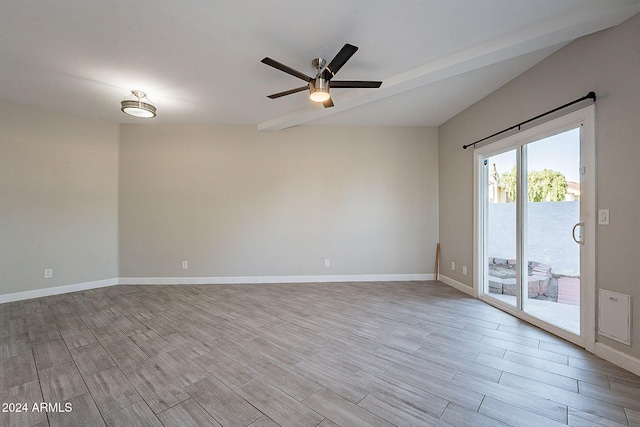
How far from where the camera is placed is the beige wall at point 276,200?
443 cm

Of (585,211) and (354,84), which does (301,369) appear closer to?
(354,84)

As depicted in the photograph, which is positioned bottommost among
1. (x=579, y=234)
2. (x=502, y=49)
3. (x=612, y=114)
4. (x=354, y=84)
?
(x=579, y=234)

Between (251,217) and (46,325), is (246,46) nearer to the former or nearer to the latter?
(251,217)

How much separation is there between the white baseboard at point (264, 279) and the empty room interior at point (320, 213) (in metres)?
0.04

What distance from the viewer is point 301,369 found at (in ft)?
6.26

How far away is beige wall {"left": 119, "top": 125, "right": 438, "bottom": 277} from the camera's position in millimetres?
4426

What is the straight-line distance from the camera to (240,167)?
14.8ft

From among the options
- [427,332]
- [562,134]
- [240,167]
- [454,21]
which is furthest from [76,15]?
[562,134]

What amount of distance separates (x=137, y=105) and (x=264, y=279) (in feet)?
10.7

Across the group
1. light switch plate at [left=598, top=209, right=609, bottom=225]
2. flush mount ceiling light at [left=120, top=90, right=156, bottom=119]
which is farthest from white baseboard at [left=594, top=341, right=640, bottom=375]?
flush mount ceiling light at [left=120, top=90, right=156, bottom=119]

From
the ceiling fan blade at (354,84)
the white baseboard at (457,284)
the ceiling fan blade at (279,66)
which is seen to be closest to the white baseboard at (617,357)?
the white baseboard at (457,284)

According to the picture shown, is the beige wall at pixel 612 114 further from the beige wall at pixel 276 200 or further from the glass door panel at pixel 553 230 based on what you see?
the beige wall at pixel 276 200

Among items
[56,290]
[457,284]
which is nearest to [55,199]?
[56,290]

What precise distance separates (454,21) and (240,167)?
12.1 feet
